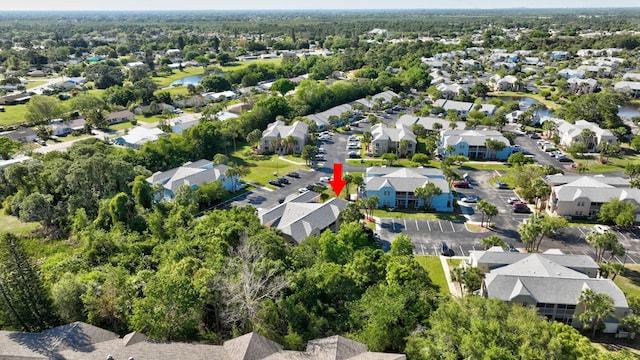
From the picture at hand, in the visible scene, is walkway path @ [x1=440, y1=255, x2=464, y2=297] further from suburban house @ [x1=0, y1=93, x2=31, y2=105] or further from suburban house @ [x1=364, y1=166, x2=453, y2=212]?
suburban house @ [x1=0, y1=93, x2=31, y2=105]

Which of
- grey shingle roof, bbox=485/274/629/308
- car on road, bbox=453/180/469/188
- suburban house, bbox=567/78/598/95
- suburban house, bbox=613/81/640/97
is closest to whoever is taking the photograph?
grey shingle roof, bbox=485/274/629/308

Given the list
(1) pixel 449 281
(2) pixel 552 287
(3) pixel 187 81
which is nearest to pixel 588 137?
(2) pixel 552 287

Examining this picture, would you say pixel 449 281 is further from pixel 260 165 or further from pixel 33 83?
pixel 33 83

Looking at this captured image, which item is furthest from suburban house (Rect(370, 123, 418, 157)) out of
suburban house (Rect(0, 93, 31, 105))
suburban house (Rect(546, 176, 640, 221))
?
suburban house (Rect(0, 93, 31, 105))

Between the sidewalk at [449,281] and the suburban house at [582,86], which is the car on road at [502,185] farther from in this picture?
the suburban house at [582,86]

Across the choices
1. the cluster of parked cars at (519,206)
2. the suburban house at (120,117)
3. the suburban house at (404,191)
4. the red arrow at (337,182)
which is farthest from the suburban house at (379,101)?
the suburban house at (120,117)
